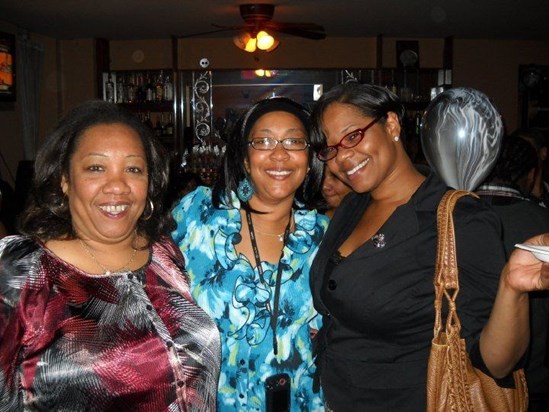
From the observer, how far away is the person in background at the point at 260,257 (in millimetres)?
2088

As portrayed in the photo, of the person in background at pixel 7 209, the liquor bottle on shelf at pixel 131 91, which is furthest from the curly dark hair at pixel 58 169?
the liquor bottle on shelf at pixel 131 91

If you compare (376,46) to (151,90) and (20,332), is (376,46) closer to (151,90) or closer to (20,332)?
(151,90)

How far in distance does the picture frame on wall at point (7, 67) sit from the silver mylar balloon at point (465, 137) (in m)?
6.54

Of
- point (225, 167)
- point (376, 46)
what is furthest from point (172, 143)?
point (225, 167)

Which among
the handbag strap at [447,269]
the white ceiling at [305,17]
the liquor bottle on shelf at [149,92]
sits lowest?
the handbag strap at [447,269]

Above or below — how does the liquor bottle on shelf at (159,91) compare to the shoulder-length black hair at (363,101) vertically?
above

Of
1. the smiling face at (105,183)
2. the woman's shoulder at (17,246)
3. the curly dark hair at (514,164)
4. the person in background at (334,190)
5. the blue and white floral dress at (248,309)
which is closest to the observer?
the woman's shoulder at (17,246)

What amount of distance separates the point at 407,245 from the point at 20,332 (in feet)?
3.81

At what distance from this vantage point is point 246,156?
7.54ft

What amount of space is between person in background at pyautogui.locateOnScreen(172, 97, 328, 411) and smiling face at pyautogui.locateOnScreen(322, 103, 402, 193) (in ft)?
0.75

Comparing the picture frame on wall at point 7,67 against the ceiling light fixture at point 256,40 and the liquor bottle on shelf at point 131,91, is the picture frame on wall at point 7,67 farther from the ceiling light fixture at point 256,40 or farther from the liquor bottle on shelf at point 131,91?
the ceiling light fixture at point 256,40

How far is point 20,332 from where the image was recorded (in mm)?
1553

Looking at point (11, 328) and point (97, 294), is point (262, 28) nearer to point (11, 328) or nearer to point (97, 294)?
point (97, 294)

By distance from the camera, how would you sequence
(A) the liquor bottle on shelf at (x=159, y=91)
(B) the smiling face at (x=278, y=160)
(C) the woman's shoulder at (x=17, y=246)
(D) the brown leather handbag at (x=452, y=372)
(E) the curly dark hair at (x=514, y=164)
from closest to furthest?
(D) the brown leather handbag at (x=452, y=372) → (C) the woman's shoulder at (x=17, y=246) → (B) the smiling face at (x=278, y=160) → (E) the curly dark hair at (x=514, y=164) → (A) the liquor bottle on shelf at (x=159, y=91)
